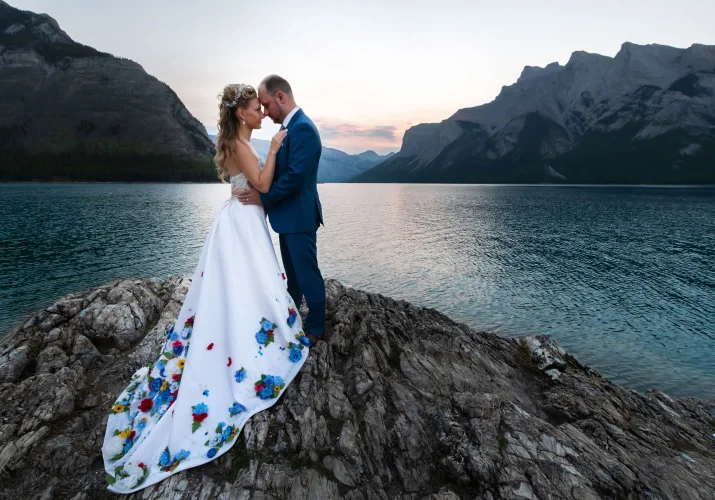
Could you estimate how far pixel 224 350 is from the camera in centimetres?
658

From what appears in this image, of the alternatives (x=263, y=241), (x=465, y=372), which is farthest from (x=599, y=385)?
(x=263, y=241)

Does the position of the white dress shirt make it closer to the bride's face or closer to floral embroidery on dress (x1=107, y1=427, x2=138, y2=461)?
the bride's face

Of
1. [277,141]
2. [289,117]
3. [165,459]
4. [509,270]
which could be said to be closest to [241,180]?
[277,141]

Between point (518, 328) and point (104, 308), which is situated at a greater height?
point (104, 308)

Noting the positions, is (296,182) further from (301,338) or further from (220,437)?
(220,437)

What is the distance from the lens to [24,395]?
7.93 m

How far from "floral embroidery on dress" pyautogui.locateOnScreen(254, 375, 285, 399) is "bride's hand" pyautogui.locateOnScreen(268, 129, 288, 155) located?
4.36 metres

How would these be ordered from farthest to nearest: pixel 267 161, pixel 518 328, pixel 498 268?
pixel 498 268, pixel 518 328, pixel 267 161

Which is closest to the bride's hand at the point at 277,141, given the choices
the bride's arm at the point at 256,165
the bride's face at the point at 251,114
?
the bride's arm at the point at 256,165

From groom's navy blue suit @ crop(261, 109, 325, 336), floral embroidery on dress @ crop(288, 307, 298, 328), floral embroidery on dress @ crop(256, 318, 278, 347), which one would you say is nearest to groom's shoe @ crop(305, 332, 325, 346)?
groom's navy blue suit @ crop(261, 109, 325, 336)

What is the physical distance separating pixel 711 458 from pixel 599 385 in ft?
9.31

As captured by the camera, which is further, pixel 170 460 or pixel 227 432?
pixel 227 432

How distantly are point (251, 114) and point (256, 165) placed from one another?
99cm

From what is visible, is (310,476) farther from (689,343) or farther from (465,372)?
(689,343)
